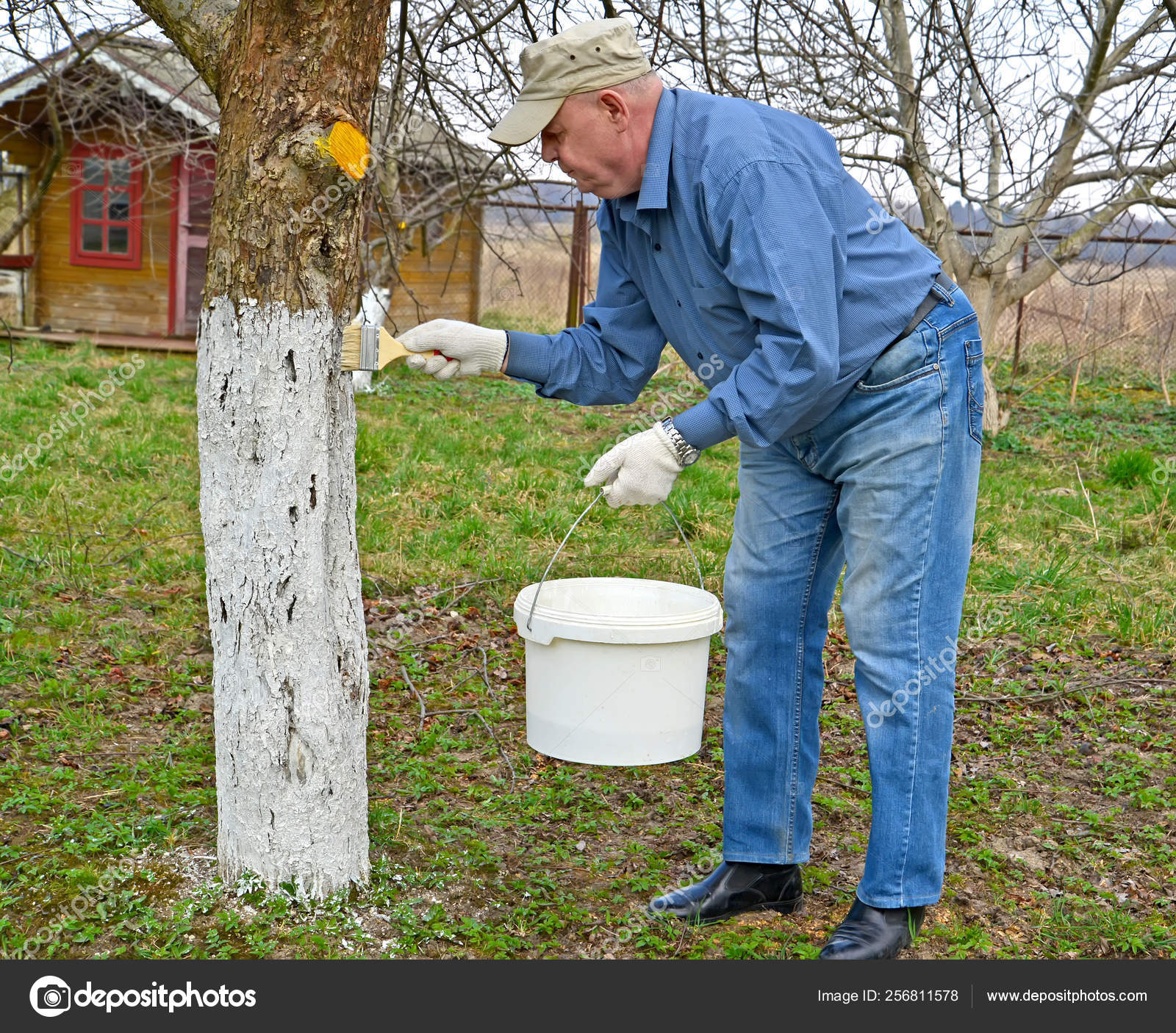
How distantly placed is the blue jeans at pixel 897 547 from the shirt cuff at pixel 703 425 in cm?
22

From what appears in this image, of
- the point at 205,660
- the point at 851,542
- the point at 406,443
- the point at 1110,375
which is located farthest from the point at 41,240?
the point at 851,542

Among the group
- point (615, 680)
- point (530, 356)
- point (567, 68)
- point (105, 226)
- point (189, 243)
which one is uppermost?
point (105, 226)

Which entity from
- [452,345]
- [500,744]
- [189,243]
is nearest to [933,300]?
[452,345]

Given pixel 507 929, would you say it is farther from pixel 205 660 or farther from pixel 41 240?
pixel 41 240

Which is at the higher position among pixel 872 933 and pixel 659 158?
pixel 659 158

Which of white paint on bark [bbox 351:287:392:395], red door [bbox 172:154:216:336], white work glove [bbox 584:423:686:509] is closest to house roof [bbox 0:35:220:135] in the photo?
red door [bbox 172:154:216:336]

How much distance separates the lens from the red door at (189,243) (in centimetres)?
1177

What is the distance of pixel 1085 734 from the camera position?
3518 millimetres

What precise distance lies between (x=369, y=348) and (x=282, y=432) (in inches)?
9.1

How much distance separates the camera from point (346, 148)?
6.81ft

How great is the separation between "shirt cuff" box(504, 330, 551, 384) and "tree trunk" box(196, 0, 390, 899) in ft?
1.27
